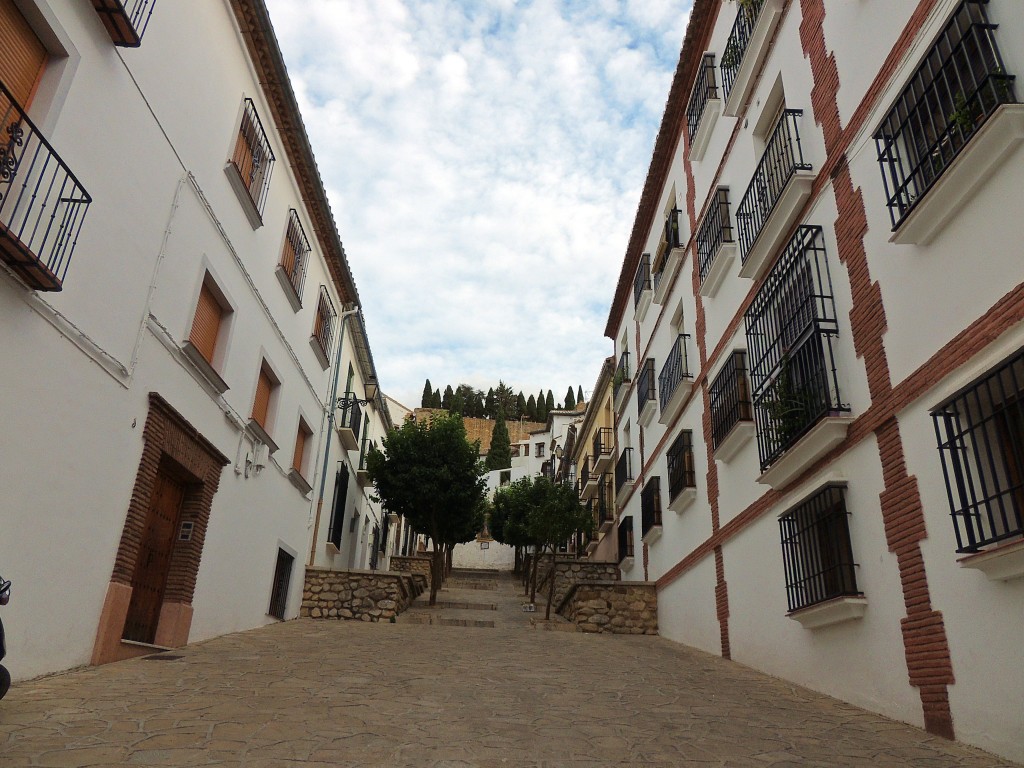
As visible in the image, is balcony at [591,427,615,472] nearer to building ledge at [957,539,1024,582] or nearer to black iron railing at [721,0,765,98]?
black iron railing at [721,0,765,98]

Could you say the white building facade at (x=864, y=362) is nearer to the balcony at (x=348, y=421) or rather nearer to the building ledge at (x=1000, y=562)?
the building ledge at (x=1000, y=562)

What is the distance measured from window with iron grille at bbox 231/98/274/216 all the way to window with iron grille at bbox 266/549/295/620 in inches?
248

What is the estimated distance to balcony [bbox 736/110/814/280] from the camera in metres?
8.31

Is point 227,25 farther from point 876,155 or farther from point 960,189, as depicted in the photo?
point 960,189

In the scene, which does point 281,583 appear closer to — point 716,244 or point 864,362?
point 716,244

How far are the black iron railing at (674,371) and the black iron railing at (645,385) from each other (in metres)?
0.93

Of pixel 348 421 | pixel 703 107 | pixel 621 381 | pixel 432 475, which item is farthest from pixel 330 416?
pixel 703 107

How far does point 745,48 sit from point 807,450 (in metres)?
6.19

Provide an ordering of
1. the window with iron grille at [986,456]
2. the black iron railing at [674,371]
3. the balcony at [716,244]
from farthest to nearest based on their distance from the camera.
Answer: the black iron railing at [674,371]
the balcony at [716,244]
the window with iron grille at [986,456]

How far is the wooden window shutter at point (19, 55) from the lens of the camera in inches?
216

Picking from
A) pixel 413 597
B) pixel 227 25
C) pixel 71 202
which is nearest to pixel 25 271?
pixel 71 202

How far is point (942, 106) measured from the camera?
19.1 feet

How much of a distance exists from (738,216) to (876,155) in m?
3.83

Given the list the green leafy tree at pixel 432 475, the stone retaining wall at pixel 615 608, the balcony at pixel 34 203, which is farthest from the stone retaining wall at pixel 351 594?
the balcony at pixel 34 203
